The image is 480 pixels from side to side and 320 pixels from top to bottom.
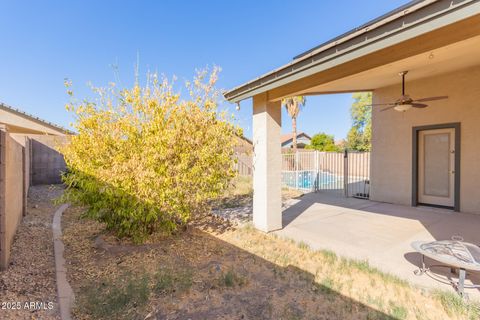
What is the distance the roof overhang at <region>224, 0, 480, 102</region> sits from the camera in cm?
239

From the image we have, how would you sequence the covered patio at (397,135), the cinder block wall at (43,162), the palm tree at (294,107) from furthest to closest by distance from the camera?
1. the palm tree at (294,107)
2. the cinder block wall at (43,162)
3. the covered patio at (397,135)

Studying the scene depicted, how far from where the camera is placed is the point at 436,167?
729cm

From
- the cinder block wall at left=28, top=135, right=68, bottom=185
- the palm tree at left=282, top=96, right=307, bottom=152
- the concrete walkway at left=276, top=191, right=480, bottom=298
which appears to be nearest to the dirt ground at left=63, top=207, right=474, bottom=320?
the concrete walkway at left=276, top=191, right=480, bottom=298

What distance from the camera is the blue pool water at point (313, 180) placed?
36.2 ft

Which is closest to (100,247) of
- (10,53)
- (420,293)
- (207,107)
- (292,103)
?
(207,107)

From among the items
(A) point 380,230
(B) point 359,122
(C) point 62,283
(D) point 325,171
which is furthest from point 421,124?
(B) point 359,122

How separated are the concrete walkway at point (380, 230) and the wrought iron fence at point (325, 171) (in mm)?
3253

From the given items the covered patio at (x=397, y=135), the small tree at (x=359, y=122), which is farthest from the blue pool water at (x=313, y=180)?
the small tree at (x=359, y=122)

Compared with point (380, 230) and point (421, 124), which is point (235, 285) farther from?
point (421, 124)

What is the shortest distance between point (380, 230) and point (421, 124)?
415 cm

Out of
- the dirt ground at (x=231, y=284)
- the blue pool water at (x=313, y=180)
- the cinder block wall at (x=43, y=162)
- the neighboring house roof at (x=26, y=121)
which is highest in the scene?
the neighboring house roof at (x=26, y=121)

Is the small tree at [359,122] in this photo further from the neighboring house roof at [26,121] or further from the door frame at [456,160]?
the neighboring house roof at [26,121]

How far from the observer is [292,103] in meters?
23.4

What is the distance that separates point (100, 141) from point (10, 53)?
27.5 ft
